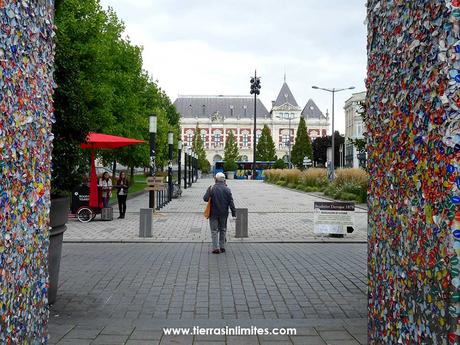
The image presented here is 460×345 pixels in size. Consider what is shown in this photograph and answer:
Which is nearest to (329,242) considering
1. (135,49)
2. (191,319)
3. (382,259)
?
(191,319)

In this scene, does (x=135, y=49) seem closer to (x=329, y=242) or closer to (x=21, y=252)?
(x=329, y=242)

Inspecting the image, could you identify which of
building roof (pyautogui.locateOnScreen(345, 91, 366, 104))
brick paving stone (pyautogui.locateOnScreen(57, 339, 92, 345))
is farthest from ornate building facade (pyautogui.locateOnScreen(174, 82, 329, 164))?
brick paving stone (pyautogui.locateOnScreen(57, 339, 92, 345))

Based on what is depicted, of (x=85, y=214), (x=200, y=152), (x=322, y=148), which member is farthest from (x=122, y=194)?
(x=322, y=148)

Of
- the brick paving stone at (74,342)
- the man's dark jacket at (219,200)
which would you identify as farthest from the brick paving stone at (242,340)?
the man's dark jacket at (219,200)

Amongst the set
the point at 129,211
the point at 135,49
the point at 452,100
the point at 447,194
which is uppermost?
the point at 135,49

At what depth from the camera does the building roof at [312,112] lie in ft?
408

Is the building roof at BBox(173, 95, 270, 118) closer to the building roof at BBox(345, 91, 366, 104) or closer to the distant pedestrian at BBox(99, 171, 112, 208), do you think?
the building roof at BBox(345, 91, 366, 104)

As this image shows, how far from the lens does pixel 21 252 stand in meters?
3.25

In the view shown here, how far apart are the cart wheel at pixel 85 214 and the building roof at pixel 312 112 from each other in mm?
111851

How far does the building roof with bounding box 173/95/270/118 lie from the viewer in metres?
124

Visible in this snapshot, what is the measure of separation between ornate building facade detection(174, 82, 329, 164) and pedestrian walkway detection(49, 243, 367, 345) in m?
112

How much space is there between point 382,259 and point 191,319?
2658 millimetres

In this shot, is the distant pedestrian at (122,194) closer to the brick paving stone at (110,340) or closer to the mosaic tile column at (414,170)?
the brick paving stone at (110,340)

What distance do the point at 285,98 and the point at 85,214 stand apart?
111791 mm
